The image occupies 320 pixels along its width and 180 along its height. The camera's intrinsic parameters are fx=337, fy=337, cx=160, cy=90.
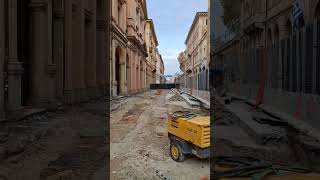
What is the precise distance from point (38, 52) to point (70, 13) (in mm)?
3985

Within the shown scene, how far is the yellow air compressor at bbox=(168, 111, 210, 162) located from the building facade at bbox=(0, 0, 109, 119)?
637 centimetres

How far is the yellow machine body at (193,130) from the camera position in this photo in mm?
7199

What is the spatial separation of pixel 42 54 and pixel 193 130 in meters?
10.8

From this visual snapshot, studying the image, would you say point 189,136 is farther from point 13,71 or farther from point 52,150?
point 13,71

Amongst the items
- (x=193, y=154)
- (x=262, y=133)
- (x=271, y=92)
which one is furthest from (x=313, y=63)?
(x=193, y=154)

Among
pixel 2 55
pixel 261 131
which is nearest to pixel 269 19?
pixel 261 131

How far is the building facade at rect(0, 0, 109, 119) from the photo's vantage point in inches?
460

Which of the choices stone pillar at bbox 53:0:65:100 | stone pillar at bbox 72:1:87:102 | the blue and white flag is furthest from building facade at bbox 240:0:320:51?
stone pillar at bbox 72:1:87:102

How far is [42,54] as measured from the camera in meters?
15.8

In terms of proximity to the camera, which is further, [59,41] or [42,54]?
[59,41]

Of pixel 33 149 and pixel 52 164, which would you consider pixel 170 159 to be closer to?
pixel 52 164

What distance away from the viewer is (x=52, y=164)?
7.02 metres

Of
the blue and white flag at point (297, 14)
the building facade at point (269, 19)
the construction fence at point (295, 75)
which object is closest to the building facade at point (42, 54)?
the construction fence at point (295, 75)

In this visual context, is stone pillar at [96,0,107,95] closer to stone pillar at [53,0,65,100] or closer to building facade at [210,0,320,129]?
stone pillar at [53,0,65,100]
